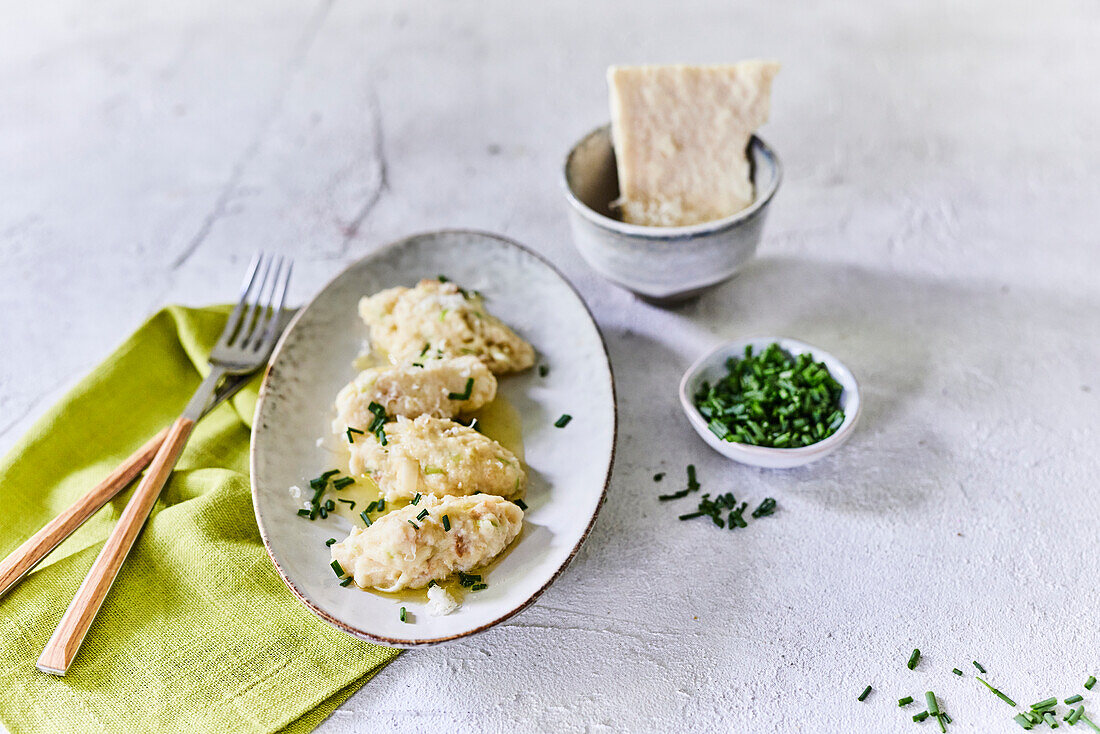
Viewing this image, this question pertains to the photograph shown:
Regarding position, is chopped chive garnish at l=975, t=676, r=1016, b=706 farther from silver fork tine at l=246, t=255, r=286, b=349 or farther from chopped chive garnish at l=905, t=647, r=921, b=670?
silver fork tine at l=246, t=255, r=286, b=349

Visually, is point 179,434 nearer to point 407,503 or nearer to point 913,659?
point 407,503

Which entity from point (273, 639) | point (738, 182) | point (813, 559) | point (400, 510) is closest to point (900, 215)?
point (738, 182)

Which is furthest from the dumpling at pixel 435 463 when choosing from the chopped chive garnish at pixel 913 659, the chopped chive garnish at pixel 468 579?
the chopped chive garnish at pixel 913 659

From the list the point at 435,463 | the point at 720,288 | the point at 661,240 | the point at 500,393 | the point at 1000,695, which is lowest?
the point at 1000,695

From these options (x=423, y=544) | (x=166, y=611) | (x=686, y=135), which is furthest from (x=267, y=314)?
(x=686, y=135)

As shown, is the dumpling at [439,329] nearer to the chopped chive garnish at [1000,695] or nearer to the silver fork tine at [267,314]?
the silver fork tine at [267,314]

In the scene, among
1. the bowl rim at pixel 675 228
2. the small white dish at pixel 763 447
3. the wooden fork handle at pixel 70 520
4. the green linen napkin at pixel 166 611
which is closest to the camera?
the green linen napkin at pixel 166 611
